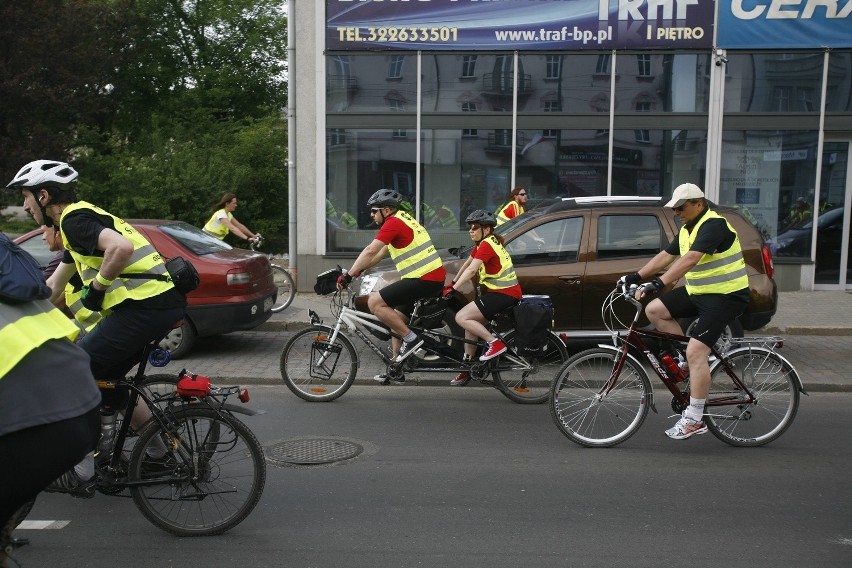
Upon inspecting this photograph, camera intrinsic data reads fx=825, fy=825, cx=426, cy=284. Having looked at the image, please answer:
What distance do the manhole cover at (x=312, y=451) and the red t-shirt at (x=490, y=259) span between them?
1.98m

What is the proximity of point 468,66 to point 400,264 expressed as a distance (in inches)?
308

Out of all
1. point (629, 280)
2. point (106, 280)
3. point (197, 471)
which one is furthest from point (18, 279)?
point (629, 280)

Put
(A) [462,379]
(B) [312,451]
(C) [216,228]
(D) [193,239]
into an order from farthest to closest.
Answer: (C) [216,228] < (D) [193,239] < (A) [462,379] < (B) [312,451]

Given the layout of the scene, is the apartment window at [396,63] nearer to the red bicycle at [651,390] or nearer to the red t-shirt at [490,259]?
the red t-shirt at [490,259]

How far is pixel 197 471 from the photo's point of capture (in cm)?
444

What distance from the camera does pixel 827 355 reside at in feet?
31.3

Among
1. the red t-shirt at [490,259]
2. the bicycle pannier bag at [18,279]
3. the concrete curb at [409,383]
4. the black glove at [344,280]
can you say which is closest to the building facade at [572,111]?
the concrete curb at [409,383]

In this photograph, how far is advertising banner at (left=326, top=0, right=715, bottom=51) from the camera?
14.0 meters

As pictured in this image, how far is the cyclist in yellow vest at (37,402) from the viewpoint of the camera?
260 cm

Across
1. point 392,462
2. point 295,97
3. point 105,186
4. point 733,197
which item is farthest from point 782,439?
point 105,186

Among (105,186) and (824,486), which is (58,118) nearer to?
(105,186)

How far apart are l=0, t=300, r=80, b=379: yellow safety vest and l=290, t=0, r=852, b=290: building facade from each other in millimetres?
11479

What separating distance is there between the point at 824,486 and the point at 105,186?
13.8 metres

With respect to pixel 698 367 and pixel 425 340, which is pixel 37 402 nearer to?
pixel 698 367
